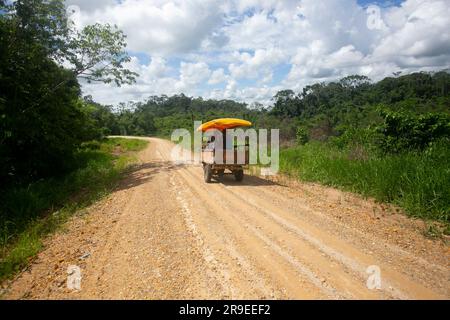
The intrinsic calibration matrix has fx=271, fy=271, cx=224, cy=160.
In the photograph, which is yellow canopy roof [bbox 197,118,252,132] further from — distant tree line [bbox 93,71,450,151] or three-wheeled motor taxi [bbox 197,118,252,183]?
distant tree line [bbox 93,71,450,151]

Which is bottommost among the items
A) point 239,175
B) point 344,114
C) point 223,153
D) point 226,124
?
point 239,175

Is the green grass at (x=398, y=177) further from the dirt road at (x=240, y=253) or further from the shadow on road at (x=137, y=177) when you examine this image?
the shadow on road at (x=137, y=177)

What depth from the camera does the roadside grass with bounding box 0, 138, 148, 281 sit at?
480 cm

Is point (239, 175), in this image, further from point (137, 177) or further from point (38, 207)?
point (38, 207)

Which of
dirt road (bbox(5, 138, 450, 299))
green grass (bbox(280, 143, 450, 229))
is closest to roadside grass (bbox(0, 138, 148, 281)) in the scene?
dirt road (bbox(5, 138, 450, 299))

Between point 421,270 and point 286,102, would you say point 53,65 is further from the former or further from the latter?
point 286,102

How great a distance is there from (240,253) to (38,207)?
621 cm

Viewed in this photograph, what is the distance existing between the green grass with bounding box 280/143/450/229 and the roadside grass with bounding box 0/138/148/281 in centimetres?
760

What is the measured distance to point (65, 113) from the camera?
38.5 feet

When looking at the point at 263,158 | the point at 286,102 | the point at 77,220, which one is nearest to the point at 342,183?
the point at 263,158

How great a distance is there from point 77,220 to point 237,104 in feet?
322

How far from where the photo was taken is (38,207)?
7.47 metres

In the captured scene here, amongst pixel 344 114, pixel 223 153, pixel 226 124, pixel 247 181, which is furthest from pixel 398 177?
pixel 344 114
